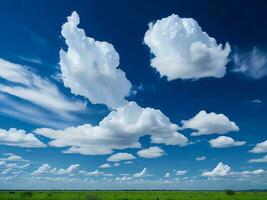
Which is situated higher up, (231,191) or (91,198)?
(231,191)

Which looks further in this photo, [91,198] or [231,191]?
[231,191]

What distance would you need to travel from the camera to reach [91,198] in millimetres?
37844

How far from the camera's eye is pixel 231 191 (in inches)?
3607

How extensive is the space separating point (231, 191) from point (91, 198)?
65.6m
